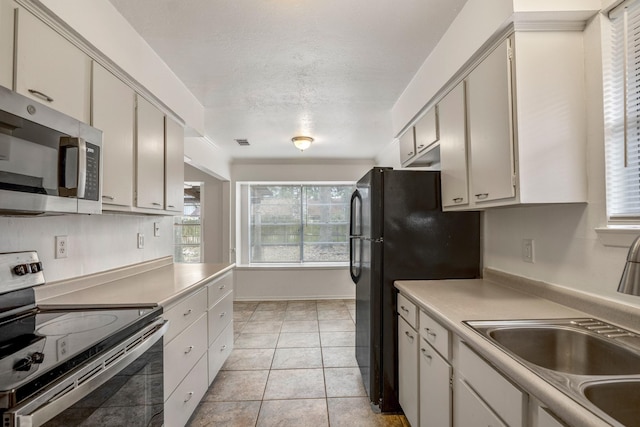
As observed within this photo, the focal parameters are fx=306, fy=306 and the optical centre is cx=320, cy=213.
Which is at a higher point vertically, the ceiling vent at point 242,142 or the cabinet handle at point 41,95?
the ceiling vent at point 242,142

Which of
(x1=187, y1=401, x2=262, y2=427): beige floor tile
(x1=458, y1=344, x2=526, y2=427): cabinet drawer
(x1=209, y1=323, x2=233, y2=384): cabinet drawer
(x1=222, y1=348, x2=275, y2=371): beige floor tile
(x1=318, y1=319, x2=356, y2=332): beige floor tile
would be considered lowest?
(x1=187, y1=401, x2=262, y2=427): beige floor tile

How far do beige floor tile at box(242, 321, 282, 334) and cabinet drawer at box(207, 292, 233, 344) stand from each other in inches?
36.7

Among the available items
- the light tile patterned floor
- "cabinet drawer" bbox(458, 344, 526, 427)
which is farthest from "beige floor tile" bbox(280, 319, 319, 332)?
"cabinet drawer" bbox(458, 344, 526, 427)

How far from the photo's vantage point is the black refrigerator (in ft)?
6.73

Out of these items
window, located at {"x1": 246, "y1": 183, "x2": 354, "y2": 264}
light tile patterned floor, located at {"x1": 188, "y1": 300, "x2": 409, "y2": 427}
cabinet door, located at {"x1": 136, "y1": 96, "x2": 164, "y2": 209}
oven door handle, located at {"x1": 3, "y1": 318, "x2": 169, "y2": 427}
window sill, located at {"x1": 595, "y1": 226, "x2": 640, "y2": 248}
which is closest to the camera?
oven door handle, located at {"x1": 3, "y1": 318, "x2": 169, "y2": 427}

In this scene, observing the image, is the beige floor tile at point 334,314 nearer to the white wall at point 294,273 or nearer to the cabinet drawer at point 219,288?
the white wall at point 294,273

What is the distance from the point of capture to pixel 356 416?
2.06 metres

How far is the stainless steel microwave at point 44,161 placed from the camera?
1.00m

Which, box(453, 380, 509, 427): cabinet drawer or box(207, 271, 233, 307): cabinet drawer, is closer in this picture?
box(453, 380, 509, 427): cabinet drawer

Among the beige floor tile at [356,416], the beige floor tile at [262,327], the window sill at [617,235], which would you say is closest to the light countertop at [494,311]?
the window sill at [617,235]

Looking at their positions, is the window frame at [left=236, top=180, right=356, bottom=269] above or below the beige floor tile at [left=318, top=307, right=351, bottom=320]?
above

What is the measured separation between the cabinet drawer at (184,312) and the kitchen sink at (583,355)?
144 centimetres

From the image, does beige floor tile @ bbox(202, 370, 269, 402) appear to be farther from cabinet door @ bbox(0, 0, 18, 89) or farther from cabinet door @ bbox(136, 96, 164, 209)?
cabinet door @ bbox(0, 0, 18, 89)

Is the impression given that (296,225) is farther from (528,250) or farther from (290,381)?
(528,250)
